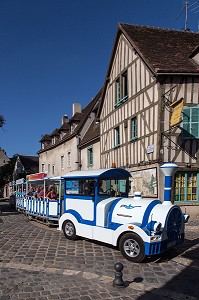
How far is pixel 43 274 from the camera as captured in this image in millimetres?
5309

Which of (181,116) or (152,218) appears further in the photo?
(181,116)

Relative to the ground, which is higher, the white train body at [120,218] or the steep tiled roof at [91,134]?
the steep tiled roof at [91,134]

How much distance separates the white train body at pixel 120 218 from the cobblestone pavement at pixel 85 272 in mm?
344

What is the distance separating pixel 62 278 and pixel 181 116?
8.43m

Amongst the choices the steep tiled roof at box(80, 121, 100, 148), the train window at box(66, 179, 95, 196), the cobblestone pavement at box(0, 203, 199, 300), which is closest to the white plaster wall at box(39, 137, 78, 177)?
the steep tiled roof at box(80, 121, 100, 148)

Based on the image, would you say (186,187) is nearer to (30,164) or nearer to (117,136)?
(117,136)

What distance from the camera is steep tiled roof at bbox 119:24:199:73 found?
1280cm

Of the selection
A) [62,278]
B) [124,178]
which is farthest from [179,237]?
[62,278]

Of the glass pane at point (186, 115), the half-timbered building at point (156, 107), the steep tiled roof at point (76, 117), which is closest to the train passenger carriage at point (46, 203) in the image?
the half-timbered building at point (156, 107)

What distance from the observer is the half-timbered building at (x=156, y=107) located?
484 inches

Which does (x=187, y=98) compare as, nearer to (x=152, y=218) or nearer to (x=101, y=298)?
(x=152, y=218)

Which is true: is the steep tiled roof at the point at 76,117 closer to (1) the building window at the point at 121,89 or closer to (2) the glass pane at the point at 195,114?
(1) the building window at the point at 121,89

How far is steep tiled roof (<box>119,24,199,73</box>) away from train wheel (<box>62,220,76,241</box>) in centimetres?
734

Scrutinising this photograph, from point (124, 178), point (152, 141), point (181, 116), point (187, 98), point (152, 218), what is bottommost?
point (152, 218)
